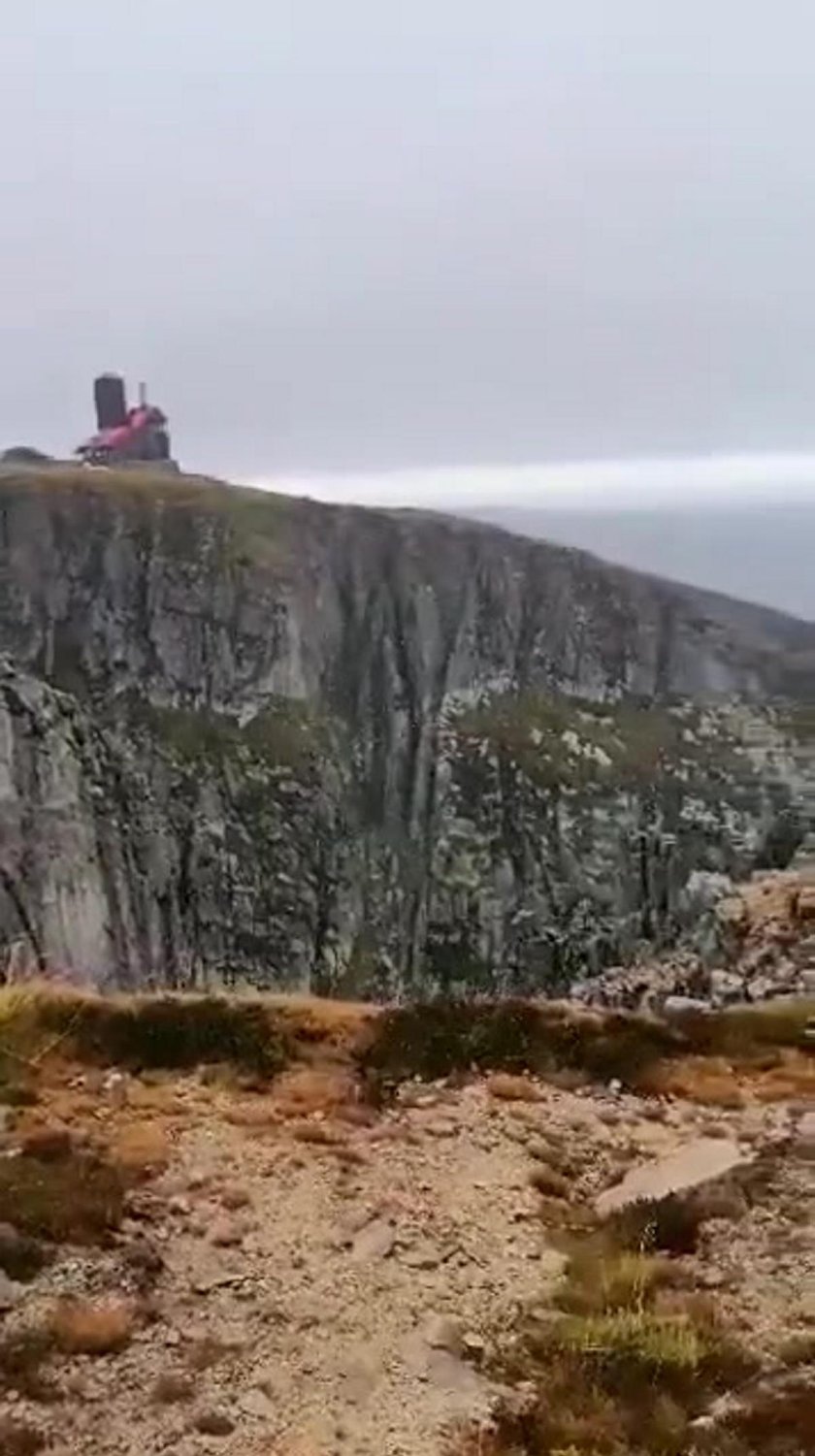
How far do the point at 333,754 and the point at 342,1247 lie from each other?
8527cm

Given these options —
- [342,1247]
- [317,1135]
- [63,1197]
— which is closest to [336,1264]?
[342,1247]

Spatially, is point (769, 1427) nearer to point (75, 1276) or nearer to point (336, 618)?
point (75, 1276)

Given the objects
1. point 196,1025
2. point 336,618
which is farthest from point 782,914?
point 336,618

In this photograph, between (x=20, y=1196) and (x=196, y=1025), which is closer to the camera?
(x=20, y=1196)

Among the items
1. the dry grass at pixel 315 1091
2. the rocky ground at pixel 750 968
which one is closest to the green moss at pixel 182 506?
the rocky ground at pixel 750 968

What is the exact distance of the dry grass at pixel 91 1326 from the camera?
381 inches

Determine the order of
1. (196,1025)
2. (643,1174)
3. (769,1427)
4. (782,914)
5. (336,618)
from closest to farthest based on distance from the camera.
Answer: (769,1427) → (643,1174) → (196,1025) → (782,914) → (336,618)

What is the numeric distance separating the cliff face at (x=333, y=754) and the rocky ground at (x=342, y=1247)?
67505mm

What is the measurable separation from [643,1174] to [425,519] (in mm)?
95382

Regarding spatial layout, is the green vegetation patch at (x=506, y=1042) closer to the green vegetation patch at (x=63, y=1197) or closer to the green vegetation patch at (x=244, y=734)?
the green vegetation patch at (x=63, y=1197)

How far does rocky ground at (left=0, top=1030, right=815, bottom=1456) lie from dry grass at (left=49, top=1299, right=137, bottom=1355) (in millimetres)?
34

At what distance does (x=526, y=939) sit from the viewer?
91812 mm

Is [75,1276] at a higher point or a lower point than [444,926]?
higher

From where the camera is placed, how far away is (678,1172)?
13.1 meters
